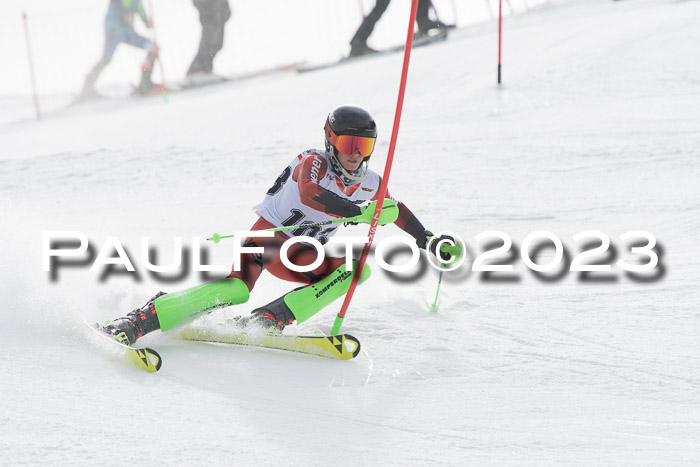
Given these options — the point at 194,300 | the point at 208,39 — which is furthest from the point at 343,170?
the point at 208,39

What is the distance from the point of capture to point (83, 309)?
3.81 meters

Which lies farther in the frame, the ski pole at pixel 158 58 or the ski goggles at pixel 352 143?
the ski pole at pixel 158 58

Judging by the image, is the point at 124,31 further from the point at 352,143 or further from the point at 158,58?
the point at 352,143

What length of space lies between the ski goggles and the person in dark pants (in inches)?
369

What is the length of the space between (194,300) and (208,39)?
10.6 meters

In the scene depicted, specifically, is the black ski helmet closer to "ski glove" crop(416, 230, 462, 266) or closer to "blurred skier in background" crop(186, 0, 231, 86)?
"ski glove" crop(416, 230, 462, 266)

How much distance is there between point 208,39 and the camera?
43.8ft

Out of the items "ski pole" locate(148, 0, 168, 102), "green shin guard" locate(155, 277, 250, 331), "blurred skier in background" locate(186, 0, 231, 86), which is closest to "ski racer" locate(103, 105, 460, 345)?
"green shin guard" locate(155, 277, 250, 331)

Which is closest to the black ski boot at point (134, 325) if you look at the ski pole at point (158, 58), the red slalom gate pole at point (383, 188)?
the red slalom gate pole at point (383, 188)

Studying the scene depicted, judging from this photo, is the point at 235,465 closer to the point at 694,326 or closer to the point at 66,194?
the point at 694,326

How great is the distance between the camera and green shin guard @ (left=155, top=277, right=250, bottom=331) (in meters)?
3.49

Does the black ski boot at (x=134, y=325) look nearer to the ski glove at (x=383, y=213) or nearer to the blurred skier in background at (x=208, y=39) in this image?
the ski glove at (x=383, y=213)

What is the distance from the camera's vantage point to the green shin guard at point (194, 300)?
349 cm

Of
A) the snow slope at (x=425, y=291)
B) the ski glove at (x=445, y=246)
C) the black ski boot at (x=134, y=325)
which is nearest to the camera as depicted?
the snow slope at (x=425, y=291)
